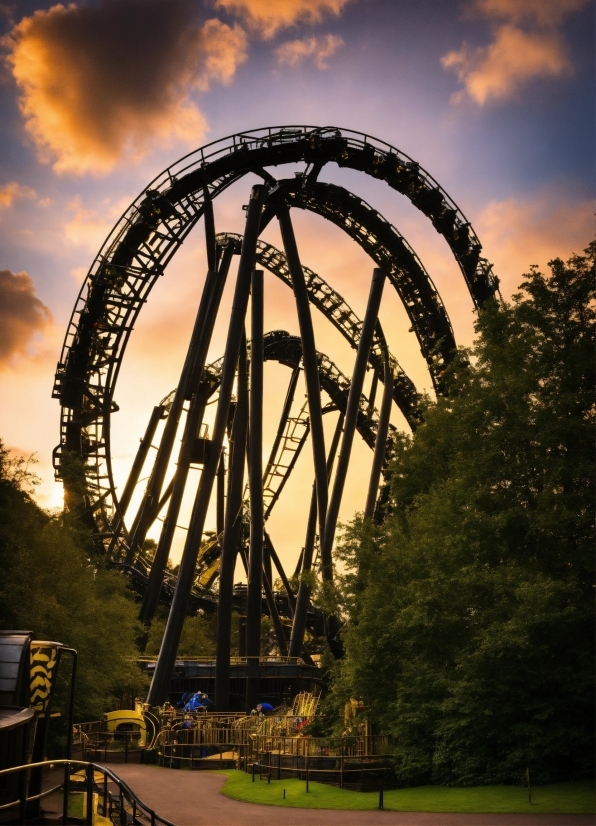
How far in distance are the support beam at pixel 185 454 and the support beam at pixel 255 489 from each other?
5.89 ft

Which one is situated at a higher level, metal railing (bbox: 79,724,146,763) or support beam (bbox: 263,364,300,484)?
support beam (bbox: 263,364,300,484)

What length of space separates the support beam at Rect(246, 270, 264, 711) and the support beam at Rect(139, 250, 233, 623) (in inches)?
70.7

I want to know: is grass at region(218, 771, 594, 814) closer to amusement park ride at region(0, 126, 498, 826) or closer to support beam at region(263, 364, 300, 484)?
amusement park ride at region(0, 126, 498, 826)

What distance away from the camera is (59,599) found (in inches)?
933

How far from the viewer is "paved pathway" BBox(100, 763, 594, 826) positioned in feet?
40.8

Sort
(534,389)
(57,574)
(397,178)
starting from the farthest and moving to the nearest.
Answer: (397,178), (57,574), (534,389)

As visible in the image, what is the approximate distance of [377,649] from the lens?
18.5 m

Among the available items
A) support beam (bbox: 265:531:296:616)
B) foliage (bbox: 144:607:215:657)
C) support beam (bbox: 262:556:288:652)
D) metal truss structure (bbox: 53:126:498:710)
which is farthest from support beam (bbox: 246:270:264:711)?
foliage (bbox: 144:607:215:657)

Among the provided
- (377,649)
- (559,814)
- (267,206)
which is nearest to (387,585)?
(377,649)

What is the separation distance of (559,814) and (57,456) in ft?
74.4

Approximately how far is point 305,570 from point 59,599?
21.1ft

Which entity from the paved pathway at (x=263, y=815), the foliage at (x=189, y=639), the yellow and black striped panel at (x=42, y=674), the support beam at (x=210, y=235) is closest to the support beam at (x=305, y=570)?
the support beam at (x=210, y=235)

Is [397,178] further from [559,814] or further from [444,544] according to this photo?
[559,814]

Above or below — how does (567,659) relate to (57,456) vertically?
below
